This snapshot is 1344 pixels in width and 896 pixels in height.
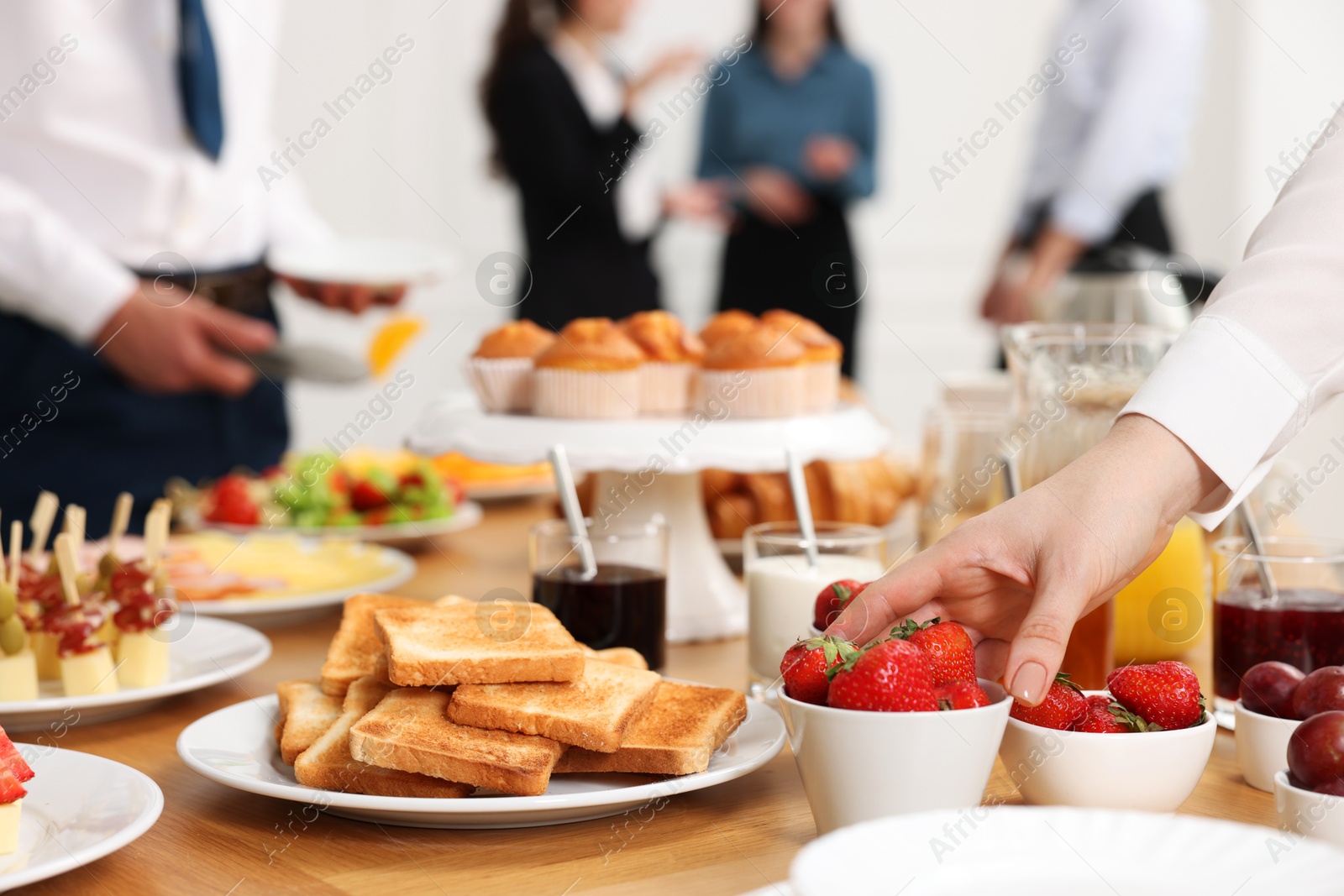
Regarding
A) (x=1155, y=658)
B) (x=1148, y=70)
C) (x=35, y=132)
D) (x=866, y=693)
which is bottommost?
(x=1155, y=658)

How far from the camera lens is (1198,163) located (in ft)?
20.6

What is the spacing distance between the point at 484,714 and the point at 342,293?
4.64 feet

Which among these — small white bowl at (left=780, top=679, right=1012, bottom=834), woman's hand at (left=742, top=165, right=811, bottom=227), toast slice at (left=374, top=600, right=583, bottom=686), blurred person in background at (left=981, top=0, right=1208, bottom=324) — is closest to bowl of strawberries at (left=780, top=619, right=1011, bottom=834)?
small white bowl at (left=780, top=679, right=1012, bottom=834)

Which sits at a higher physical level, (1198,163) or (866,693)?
(1198,163)

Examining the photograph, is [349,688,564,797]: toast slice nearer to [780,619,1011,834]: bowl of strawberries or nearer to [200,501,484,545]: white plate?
[780,619,1011,834]: bowl of strawberries

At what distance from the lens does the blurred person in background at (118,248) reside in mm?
2201

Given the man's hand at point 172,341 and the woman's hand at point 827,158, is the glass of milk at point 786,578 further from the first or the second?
the woman's hand at point 827,158

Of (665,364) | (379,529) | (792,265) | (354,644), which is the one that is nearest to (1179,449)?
(354,644)

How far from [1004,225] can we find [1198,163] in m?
1.02

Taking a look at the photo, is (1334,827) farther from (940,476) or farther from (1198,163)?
(1198,163)

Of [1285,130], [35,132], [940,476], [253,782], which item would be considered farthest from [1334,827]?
[1285,130]

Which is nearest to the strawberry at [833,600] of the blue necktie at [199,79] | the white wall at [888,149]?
the blue necktie at [199,79]

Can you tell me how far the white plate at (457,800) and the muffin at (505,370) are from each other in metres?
0.73

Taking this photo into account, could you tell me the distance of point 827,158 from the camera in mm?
4582
